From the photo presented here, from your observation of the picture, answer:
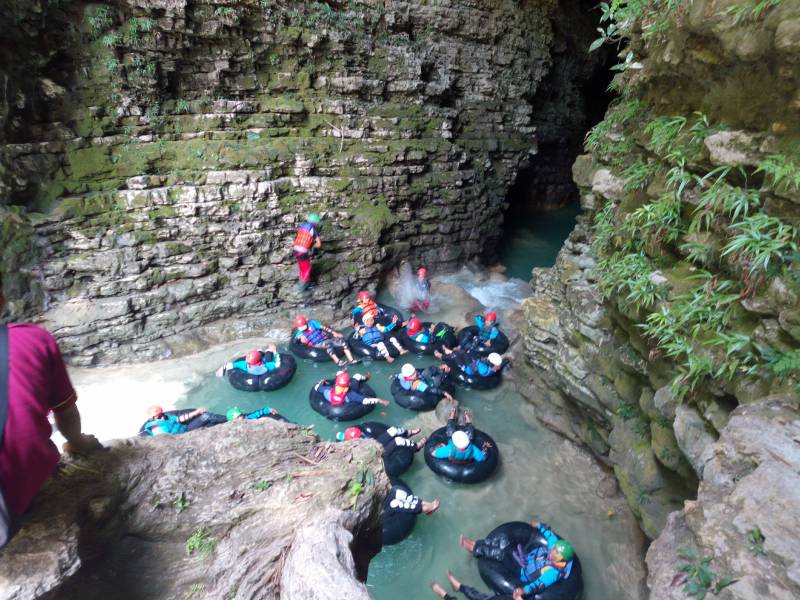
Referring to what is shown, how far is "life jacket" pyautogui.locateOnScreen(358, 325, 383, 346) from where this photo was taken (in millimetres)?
9516

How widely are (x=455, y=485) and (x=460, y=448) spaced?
0.62m

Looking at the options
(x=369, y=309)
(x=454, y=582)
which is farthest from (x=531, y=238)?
(x=454, y=582)

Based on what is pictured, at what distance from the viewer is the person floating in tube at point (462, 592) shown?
5.01m

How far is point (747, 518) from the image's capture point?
88.8 inches

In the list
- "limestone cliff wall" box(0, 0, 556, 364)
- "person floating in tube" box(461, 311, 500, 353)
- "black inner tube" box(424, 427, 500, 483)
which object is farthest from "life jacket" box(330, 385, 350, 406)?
"limestone cliff wall" box(0, 0, 556, 364)

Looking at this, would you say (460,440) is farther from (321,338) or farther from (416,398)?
(321,338)

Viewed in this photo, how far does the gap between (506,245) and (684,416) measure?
43.5 ft

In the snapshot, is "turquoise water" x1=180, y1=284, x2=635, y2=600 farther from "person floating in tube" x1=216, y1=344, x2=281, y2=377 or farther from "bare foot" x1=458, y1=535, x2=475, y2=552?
"person floating in tube" x1=216, y1=344, x2=281, y2=377

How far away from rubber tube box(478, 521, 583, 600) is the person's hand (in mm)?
4662

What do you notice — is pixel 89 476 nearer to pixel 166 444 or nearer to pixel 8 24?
pixel 166 444

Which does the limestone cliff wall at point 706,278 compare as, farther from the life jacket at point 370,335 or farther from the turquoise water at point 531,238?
the turquoise water at point 531,238

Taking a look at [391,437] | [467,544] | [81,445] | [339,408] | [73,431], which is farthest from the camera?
[339,408]

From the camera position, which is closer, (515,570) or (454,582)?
(515,570)

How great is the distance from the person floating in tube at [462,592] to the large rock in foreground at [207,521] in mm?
2895
